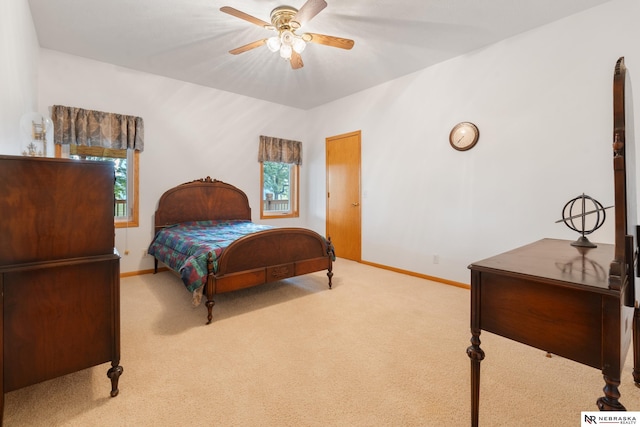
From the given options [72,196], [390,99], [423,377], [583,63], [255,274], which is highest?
[390,99]

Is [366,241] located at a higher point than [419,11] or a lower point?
lower

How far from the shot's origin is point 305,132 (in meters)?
6.04

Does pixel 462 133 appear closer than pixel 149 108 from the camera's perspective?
Yes

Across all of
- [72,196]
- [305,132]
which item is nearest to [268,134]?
[305,132]

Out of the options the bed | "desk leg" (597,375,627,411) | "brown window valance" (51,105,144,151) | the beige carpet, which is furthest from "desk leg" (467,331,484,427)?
"brown window valance" (51,105,144,151)

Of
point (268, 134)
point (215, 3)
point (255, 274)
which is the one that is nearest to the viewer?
point (215, 3)

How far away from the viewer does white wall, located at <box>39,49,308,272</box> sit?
370cm

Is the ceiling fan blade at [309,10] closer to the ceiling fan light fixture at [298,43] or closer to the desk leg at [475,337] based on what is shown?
the ceiling fan light fixture at [298,43]

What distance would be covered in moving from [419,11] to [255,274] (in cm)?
298

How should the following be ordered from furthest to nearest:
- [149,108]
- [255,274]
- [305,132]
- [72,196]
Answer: [305,132], [149,108], [255,274], [72,196]

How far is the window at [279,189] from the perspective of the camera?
18.4 ft

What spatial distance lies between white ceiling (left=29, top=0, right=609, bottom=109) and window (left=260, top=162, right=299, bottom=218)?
1.80 m

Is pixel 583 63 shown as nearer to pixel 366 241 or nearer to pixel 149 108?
pixel 366 241

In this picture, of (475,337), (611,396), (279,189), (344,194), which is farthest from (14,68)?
(344,194)
